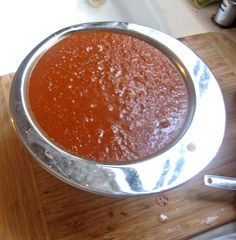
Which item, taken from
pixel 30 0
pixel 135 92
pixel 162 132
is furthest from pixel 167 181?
pixel 30 0

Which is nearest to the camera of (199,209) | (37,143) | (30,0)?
(37,143)

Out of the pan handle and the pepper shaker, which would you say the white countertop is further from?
the pan handle

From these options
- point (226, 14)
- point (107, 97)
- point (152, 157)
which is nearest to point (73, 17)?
point (226, 14)

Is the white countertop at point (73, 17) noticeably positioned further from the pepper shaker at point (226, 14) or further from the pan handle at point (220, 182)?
the pan handle at point (220, 182)

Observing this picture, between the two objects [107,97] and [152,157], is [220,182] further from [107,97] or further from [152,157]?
[107,97]

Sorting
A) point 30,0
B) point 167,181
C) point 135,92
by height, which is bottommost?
point 167,181

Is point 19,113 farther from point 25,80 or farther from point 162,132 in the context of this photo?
point 162,132
